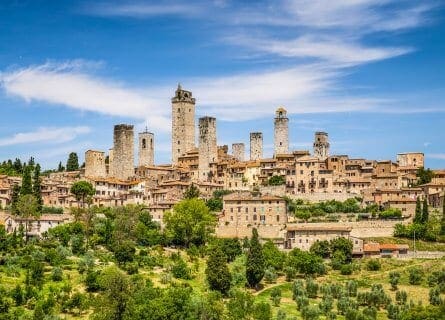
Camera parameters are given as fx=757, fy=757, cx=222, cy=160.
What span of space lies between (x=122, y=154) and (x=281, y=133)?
58.9 feet

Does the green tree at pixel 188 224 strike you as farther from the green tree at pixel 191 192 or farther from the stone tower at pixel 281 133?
the stone tower at pixel 281 133

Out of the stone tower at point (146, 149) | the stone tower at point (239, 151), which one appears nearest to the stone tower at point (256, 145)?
the stone tower at point (239, 151)

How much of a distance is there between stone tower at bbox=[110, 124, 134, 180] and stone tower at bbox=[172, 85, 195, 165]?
5167 millimetres

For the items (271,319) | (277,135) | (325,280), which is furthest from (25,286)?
(277,135)

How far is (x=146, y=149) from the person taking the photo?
8644cm

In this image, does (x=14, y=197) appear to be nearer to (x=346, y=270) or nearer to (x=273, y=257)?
(x=273, y=257)

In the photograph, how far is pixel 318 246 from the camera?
5922 centimetres

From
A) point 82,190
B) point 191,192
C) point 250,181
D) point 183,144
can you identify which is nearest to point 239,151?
point 183,144

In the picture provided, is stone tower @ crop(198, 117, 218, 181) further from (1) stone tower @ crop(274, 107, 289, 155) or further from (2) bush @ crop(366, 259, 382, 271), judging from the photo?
(2) bush @ crop(366, 259, 382, 271)

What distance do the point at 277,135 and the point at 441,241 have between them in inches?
1125

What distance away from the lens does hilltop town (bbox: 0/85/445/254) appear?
64688 mm

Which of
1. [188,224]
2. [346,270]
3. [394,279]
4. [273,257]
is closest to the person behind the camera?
[394,279]

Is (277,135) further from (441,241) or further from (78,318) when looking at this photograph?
(78,318)

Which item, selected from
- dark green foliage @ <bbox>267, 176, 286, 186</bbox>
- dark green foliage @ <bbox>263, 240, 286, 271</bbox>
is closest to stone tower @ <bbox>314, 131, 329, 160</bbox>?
dark green foliage @ <bbox>267, 176, 286, 186</bbox>
